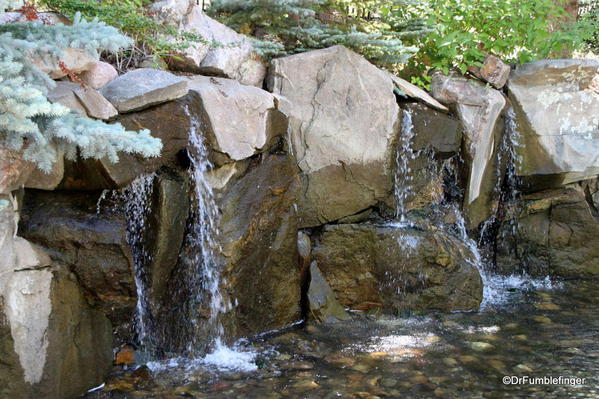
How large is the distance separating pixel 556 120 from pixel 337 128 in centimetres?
274

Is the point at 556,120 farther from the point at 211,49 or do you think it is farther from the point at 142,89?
the point at 142,89

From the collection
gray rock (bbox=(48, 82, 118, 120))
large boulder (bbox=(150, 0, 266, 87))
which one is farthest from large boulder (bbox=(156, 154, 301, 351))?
gray rock (bbox=(48, 82, 118, 120))

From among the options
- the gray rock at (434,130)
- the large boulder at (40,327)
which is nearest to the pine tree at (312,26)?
the gray rock at (434,130)

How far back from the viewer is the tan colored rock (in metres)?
4.28

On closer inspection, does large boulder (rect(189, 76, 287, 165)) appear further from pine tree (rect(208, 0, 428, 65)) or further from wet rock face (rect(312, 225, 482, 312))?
wet rock face (rect(312, 225, 482, 312))

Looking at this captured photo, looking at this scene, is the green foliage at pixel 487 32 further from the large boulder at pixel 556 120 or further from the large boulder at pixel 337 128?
the large boulder at pixel 337 128

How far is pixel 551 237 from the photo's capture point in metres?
7.08

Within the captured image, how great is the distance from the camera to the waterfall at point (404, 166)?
6.21 meters

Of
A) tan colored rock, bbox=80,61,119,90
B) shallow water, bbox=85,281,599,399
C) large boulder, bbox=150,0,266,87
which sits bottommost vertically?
shallow water, bbox=85,281,599,399

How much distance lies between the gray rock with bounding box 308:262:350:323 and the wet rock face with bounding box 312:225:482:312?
16cm

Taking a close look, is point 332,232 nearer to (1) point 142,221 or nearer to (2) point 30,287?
(1) point 142,221

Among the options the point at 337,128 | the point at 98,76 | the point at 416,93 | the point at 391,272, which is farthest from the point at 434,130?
the point at 98,76

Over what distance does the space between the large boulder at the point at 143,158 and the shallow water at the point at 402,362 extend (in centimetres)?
130

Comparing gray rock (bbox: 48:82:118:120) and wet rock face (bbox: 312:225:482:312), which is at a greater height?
gray rock (bbox: 48:82:118:120)
